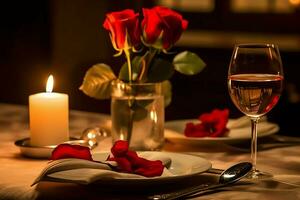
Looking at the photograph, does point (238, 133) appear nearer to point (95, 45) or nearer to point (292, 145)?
point (292, 145)

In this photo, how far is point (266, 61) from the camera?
3.73 feet

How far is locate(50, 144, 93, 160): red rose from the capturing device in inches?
42.3

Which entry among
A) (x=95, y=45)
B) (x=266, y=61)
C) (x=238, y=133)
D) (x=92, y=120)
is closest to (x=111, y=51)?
(x=95, y=45)

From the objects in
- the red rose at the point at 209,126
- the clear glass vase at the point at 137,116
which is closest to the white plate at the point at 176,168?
the clear glass vase at the point at 137,116

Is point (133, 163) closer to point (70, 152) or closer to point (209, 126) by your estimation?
point (70, 152)

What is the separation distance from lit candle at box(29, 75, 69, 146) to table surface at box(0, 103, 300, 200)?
2.1 inches

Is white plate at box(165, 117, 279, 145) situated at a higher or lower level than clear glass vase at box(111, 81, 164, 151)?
lower

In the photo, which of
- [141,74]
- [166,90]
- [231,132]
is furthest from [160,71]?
[231,132]

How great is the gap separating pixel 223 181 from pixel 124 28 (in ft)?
1.25

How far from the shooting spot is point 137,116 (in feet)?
4.47

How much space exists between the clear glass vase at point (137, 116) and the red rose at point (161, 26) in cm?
8

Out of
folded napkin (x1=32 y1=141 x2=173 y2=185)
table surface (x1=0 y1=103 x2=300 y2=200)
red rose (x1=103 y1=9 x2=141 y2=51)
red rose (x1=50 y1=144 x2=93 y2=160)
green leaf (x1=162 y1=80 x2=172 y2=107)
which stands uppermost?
red rose (x1=103 y1=9 x2=141 y2=51)

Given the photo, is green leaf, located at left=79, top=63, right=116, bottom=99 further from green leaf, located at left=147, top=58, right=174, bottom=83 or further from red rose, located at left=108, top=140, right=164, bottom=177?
red rose, located at left=108, top=140, right=164, bottom=177

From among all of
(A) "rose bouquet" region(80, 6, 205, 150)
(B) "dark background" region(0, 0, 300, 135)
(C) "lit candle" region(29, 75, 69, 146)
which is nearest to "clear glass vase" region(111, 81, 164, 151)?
(A) "rose bouquet" region(80, 6, 205, 150)
